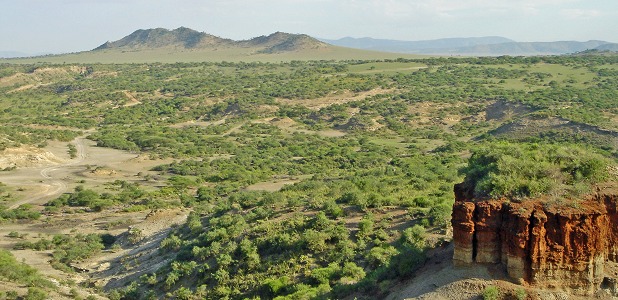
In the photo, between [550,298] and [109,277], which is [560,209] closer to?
[550,298]

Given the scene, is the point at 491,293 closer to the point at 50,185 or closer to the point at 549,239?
the point at 549,239

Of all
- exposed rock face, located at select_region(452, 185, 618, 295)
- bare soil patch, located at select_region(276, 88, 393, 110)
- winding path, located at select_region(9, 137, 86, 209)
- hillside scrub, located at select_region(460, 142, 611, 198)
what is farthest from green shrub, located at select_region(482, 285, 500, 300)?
bare soil patch, located at select_region(276, 88, 393, 110)

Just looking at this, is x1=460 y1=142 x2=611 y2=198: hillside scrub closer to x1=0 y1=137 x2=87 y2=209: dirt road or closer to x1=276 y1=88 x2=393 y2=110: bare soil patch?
x1=0 y1=137 x2=87 y2=209: dirt road

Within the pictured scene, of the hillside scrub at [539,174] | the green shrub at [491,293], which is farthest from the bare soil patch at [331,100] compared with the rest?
the green shrub at [491,293]

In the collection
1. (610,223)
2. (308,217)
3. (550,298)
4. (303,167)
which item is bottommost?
(303,167)

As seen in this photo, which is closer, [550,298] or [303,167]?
[550,298]

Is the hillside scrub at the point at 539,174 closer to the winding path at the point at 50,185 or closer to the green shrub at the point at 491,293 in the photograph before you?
the green shrub at the point at 491,293

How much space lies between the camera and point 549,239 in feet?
38.5

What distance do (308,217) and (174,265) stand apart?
559 cm

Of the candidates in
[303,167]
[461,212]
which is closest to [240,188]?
[303,167]

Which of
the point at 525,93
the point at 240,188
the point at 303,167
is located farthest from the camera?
the point at 525,93

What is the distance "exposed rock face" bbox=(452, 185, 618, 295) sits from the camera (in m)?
11.7

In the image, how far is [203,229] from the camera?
2648cm

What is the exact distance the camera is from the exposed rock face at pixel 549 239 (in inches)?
461
